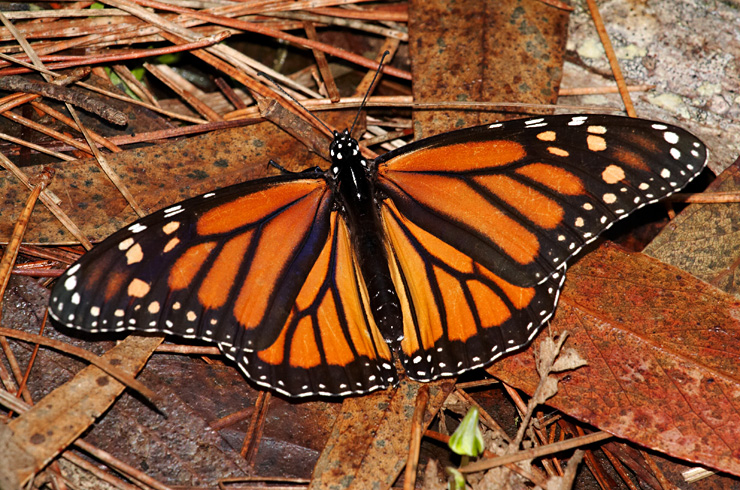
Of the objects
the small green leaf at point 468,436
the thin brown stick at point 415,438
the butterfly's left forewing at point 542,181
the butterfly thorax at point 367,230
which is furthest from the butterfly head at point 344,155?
the small green leaf at point 468,436

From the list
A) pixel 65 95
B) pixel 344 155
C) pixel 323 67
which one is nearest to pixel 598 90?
pixel 323 67

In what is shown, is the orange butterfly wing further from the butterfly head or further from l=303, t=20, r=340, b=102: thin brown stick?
l=303, t=20, r=340, b=102: thin brown stick

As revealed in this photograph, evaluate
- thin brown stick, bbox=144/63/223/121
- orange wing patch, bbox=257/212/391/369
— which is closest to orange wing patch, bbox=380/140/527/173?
orange wing patch, bbox=257/212/391/369

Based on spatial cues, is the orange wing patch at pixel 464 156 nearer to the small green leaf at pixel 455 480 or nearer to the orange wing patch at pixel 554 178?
the orange wing patch at pixel 554 178

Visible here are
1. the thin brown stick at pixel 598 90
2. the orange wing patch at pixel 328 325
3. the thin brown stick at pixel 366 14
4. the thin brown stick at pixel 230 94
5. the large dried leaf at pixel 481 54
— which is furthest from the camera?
the thin brown stick at pixel 366 14

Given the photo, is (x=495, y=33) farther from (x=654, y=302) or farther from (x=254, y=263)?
(x=254, y=263)

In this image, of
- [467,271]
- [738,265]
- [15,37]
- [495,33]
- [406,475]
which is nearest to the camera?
[406,475]

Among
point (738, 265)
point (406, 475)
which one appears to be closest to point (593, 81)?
point (738, 265)

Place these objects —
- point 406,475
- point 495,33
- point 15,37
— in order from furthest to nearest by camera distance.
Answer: point 495,33
point 15,37
point 406,475
